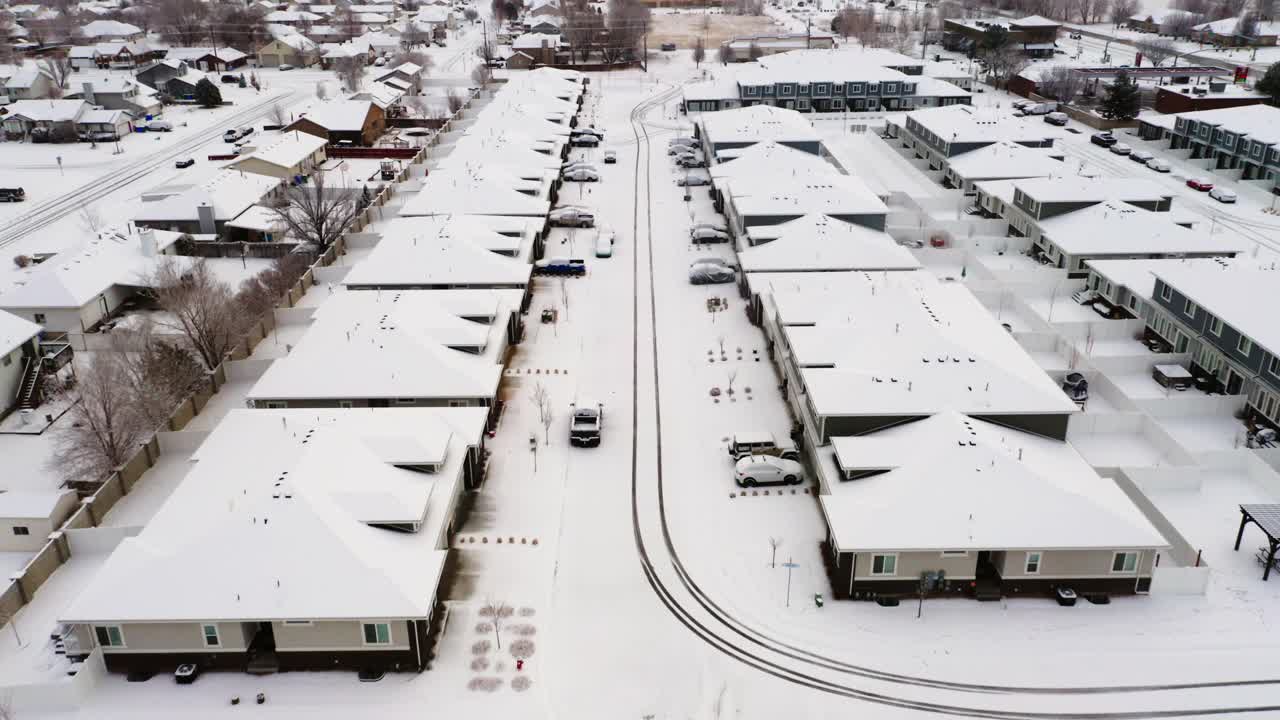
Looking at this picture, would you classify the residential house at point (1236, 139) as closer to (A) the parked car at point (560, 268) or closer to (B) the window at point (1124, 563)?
(A) the parked car at point (560, 268)

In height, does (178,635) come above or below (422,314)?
below

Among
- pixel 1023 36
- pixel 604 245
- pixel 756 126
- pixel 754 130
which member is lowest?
pixel 604 245

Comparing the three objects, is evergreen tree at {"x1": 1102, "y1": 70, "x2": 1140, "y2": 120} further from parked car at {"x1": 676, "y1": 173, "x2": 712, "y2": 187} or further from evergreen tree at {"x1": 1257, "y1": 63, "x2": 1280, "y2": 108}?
parked car at {"x1": 676, "y1": 173, "x2": 712, "y2": 187}

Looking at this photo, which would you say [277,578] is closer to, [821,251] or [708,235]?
[821,251]

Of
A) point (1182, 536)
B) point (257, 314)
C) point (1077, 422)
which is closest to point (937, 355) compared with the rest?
point (1077, 422)

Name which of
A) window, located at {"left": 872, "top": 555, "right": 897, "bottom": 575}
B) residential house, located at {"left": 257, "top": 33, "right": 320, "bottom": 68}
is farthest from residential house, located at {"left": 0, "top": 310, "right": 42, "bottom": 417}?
residential house, located at {"left": 257, "top": 33, "right": 320, "bottom": 68}

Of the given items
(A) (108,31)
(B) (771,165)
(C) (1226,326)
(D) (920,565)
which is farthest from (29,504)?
(A) (108,31)

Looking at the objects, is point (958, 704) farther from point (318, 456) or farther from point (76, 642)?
point (76, 642)
